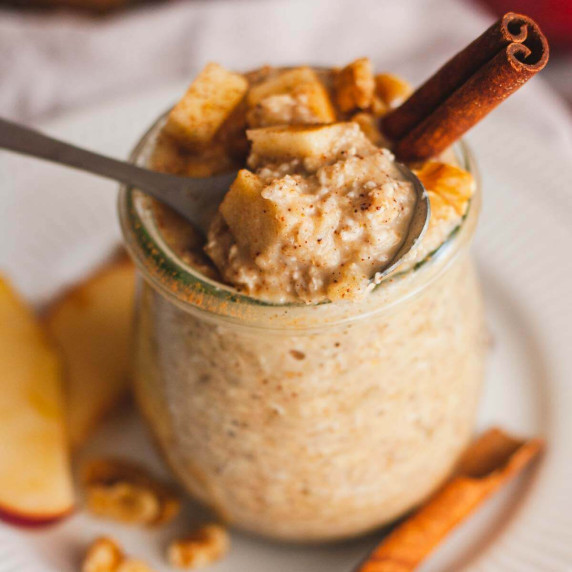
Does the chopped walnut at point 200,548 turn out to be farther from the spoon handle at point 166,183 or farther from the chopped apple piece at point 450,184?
the chopped apple piece at point 450,184

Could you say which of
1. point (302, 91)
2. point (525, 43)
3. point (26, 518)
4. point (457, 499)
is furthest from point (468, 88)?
point (26, 518)

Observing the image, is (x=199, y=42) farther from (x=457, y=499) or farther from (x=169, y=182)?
(x=457, y=499)

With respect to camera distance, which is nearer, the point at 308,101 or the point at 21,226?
the point at 308,101

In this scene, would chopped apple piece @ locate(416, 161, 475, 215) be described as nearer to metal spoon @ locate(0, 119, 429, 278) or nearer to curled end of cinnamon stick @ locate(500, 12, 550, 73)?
metal spoon @ locate(0, 119, 429, 278)

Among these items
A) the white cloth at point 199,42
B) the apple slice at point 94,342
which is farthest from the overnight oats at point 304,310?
the white cloth at point 199,42

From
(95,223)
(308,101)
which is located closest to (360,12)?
(95,223)

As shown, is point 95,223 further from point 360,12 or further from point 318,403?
point 360,12

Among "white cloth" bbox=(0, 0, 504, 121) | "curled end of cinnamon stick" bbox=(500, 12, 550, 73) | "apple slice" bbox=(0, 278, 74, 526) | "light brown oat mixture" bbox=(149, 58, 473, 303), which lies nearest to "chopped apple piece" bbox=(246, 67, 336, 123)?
"light brown oat mixture" bbox=(149, 58, 473, 303)
